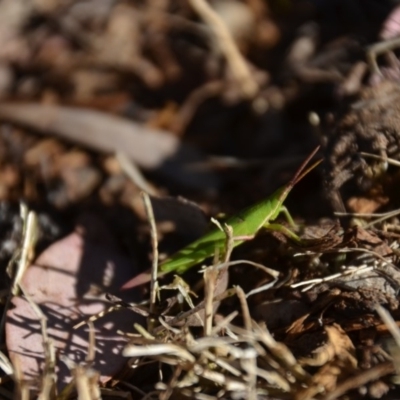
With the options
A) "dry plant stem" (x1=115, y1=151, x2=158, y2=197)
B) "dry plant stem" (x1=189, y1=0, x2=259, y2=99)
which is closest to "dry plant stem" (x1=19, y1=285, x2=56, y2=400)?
"dry plant stem" (x1=115, y1=151, x2=158, y2=197)

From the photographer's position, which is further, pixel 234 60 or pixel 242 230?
pixel 234 60

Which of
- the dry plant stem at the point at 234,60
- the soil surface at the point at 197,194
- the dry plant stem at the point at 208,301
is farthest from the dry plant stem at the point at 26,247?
the dry plant stem at the point at 234,60

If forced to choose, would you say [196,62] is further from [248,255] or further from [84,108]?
[248,255]

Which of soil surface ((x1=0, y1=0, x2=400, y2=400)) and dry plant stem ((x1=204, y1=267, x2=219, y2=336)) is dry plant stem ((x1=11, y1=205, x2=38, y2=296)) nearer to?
soil surface ((x1=0, y1=0, x2=400, y2=400))

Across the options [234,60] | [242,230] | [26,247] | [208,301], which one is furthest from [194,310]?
[234,60]

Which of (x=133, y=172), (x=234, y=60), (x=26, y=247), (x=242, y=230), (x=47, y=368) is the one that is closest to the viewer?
(x=47, y=368)

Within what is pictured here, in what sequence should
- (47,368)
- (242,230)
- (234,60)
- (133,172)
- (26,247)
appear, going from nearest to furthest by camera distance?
(47,368) < (242,230) < (26,247) < (133,172) < (234,60)

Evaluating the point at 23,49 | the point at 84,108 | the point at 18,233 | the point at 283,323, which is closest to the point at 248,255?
the point at 283,323

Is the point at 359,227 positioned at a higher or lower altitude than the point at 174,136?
higher

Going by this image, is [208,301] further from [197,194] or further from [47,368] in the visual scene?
[197,194]
